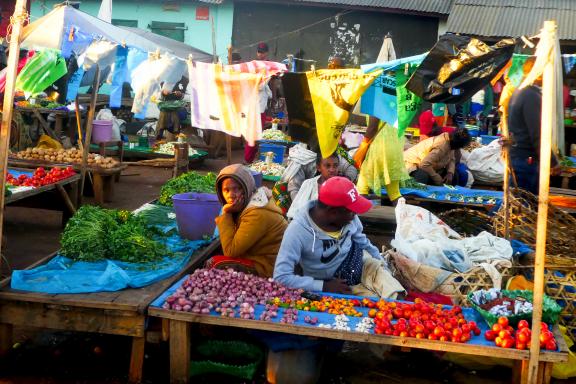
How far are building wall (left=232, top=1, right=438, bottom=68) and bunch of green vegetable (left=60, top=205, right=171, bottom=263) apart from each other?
502 inches

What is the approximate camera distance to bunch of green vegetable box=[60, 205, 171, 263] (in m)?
5.41

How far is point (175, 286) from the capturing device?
196 inches

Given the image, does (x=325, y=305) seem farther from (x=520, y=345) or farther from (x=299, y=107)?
(x=299, y=107)

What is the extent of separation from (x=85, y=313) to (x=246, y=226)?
126cm

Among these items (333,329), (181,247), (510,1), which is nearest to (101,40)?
(181,247)

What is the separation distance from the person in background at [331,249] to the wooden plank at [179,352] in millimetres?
787

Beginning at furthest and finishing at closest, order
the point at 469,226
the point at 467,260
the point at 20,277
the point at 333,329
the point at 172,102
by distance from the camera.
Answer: the point at 172,102 < the point at 469,226 < the point at 467,260 < the point at 20,277 < the point at 333,329

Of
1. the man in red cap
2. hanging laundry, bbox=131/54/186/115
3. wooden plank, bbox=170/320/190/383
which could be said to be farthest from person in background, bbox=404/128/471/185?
wooden plank, bbox=170/320/190/383

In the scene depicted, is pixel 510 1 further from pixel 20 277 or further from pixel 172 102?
pixel 20 277

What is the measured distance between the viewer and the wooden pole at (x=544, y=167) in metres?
3.98

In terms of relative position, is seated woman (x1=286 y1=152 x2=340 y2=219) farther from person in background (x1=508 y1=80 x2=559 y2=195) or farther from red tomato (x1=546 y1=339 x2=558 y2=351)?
red tomato (x1=546 y1=339 x2=558 y2=351)

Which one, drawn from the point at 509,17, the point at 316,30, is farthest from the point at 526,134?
the point at 316,30

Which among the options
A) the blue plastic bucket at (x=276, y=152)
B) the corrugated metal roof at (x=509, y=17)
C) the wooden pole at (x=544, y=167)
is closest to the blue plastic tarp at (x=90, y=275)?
the wooden pole at (x=544, y=167)

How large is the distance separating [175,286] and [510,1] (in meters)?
13.9
